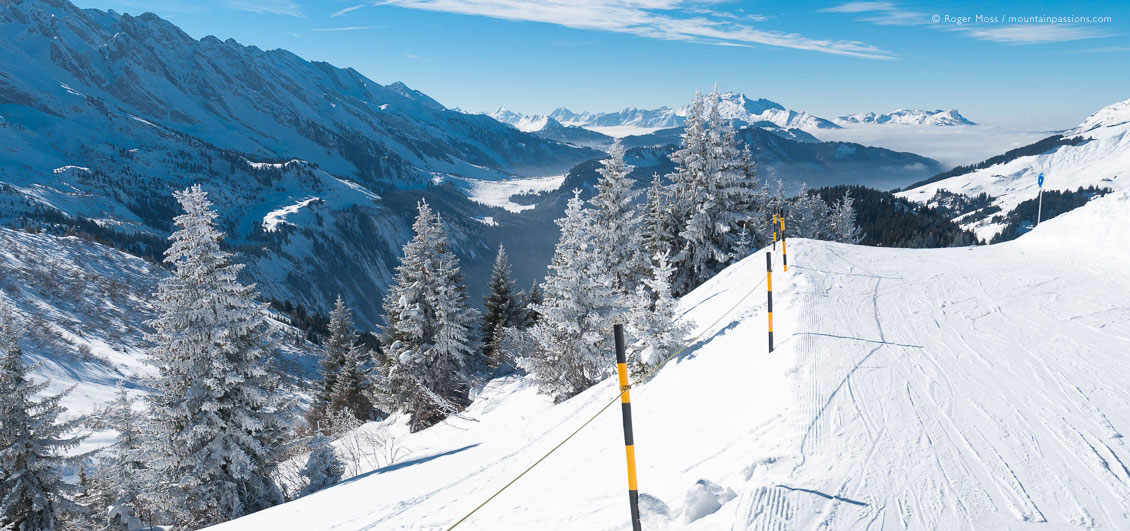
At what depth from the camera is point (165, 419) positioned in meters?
15.2

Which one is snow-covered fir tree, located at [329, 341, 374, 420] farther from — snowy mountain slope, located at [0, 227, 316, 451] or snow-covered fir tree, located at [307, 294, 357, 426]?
snowy mountain slope, located at [0, 227, 316, 451]

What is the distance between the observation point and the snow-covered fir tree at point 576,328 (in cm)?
1862

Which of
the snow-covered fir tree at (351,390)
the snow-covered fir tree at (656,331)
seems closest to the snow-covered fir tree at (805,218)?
the snow-covered fir tree at (656,331)

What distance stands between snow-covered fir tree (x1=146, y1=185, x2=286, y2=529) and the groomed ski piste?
4901mm

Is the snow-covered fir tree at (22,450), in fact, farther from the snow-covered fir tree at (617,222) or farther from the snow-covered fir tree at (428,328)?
the snow-covered fir tree at (617,222)

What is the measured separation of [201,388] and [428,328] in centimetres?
1248

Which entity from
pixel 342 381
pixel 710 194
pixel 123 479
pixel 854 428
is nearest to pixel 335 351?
pixel 342 381

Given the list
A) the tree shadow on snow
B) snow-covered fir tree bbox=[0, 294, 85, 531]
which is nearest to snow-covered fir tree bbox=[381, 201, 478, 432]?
the tree shadow on snow

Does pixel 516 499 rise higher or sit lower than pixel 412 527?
higher

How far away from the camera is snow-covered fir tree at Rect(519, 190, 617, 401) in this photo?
61.1ft

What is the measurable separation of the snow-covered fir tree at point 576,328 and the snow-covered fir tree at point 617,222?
6575mm

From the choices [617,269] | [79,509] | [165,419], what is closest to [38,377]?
[79,509]

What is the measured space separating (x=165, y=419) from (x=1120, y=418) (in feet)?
66.9

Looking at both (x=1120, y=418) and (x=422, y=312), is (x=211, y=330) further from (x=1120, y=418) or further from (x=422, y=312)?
(x=1120, y=418)
